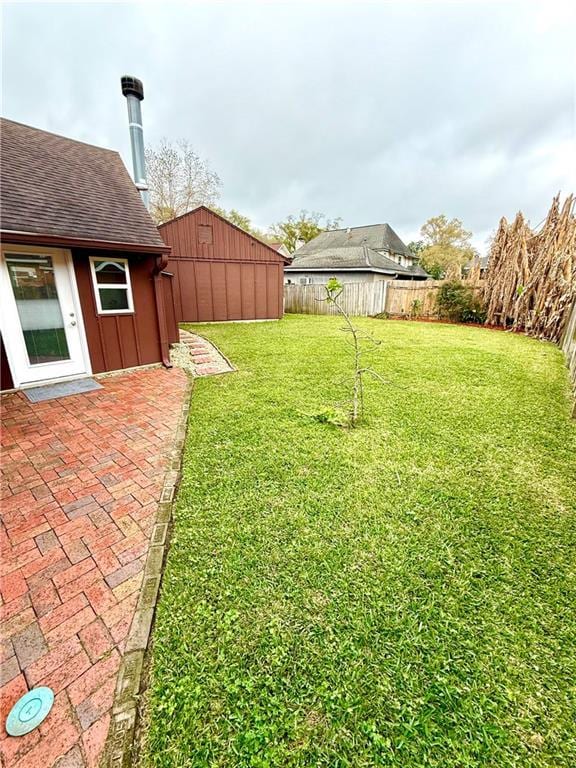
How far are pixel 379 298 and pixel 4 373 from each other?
1356cm

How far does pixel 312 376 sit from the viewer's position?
5.80 m

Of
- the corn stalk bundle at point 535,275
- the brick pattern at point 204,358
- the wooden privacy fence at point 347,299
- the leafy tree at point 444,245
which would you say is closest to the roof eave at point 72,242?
the brick pattern at point 204,358

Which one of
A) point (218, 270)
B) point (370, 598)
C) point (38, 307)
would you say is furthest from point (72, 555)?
point (218, 270)

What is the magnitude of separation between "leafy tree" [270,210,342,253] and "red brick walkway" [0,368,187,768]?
112 ft

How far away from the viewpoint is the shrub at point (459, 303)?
12.0 m

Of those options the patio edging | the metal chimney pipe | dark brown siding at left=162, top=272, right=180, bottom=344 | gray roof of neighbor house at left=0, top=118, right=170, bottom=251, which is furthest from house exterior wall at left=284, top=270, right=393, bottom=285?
the patio edging

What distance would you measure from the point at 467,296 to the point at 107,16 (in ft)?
43.9

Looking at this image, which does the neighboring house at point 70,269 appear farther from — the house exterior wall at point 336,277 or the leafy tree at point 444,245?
the leafy tree at point 444,245

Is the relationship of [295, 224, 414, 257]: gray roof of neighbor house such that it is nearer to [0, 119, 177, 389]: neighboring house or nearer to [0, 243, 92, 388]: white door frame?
[0, 119, 177, 389]: neighboring house

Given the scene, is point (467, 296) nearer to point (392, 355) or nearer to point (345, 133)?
point (392, 355)

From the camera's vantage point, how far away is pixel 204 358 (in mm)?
6867

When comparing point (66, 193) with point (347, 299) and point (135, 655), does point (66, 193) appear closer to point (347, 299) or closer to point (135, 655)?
point (135, 655)

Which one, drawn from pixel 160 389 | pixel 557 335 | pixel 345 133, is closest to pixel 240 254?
pixel 160 389

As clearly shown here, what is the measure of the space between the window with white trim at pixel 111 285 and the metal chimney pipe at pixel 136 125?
3.61 m
